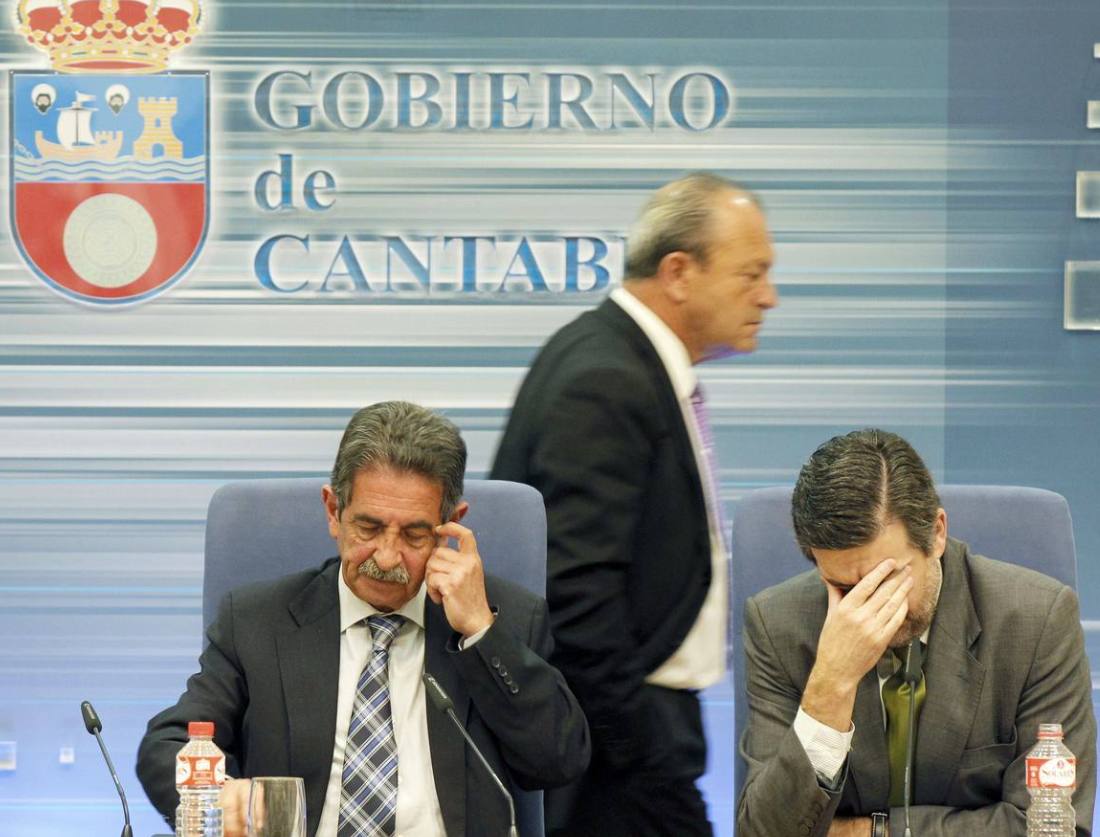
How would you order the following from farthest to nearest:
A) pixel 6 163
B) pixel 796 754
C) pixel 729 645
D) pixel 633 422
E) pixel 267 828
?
pixel 6 163 → pixel 729 645 → pixel 633 422 → pixel 796 754 → pixel 267 828

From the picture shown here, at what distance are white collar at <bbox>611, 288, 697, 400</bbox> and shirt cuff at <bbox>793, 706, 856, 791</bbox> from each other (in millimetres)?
692

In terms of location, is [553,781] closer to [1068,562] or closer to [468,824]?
[468,824]

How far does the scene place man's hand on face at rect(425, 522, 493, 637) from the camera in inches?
104

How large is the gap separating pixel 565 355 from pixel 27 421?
1883 mm

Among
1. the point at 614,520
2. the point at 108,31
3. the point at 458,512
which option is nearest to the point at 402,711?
the point at 458,512

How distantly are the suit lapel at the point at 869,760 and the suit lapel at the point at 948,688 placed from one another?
0.05 metres

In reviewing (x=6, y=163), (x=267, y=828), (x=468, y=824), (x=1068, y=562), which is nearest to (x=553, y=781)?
(x=468, y=824)

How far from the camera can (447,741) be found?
2.71 m

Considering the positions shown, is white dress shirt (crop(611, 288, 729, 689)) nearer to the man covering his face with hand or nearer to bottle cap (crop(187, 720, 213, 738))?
the man covering his face with hand

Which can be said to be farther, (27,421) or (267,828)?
(27,421)

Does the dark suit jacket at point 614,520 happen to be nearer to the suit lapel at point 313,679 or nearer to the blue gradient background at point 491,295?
the suit lapel at point 313,679

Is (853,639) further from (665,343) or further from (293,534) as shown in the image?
(293,534)

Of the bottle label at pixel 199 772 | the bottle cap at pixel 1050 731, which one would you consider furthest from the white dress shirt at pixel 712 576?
the bottle label at pixel 199 772

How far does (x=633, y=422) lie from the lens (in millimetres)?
2848
